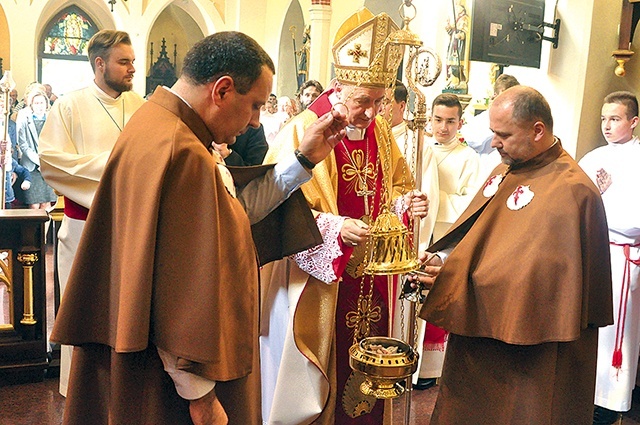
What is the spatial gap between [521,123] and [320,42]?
37.6ft

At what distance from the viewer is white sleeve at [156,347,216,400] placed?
5.54 ft

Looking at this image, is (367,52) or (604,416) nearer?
(367,52)

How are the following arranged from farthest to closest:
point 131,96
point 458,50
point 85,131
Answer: point 458,50, point 131,96, point 85,131

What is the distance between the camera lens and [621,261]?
4137mm

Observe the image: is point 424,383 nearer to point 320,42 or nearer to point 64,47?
point 320,42

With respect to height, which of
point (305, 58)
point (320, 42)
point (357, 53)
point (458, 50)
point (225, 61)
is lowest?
point (225, 61)

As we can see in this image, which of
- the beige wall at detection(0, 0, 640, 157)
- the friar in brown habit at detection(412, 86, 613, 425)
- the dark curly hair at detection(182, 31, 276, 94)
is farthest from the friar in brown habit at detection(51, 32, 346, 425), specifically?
the beige wall at detection(0, 0, 640, 157)

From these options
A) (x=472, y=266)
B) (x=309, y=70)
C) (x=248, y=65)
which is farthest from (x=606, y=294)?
(x=309, y=70)

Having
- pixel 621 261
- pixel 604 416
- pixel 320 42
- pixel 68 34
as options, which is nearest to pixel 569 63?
pixel 621 261

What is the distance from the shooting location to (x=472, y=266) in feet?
9.18

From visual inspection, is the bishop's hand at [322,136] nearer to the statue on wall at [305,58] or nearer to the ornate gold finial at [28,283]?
the ornate gold finial at [28,283]

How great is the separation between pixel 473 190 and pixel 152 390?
11.3 feet

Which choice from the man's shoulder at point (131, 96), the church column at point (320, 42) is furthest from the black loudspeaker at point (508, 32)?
the church column at point (320, 42)

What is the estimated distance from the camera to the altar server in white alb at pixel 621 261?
4082 millimetres
